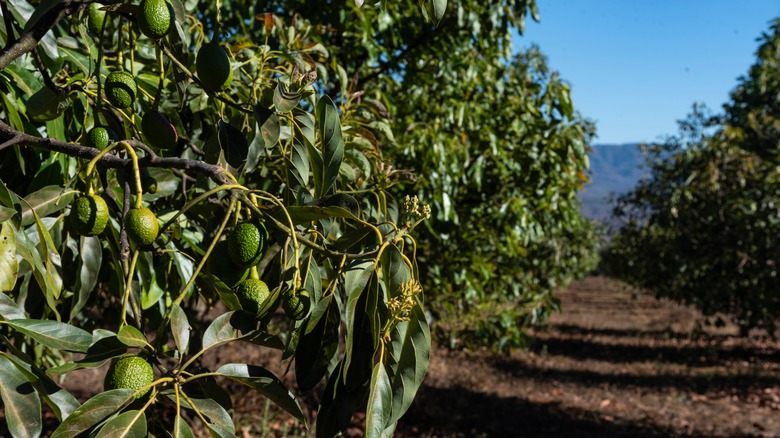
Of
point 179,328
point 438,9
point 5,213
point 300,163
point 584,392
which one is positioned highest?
point 438,9

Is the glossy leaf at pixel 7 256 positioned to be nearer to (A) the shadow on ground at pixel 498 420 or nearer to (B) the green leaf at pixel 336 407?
(B) the green leaf at pixel 336 407

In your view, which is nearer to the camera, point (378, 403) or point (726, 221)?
point (378, 403)

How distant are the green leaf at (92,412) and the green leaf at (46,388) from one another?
0.07 m

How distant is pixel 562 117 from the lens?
4.71m

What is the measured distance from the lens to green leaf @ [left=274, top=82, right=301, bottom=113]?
95 cm

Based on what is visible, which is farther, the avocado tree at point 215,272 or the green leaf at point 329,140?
the green leaf at point 329,140

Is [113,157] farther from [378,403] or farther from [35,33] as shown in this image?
[378,403]

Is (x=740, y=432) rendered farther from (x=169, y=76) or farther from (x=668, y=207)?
(x=169, y=76)

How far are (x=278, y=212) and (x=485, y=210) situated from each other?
4.62 meters

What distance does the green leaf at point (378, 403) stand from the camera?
0.79m

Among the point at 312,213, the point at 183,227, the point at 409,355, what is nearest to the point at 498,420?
the point at 183,227

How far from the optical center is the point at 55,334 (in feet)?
2.68

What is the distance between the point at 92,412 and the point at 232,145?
44cm

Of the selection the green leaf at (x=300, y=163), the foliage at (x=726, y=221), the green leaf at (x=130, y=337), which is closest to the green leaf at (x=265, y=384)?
the green leaf at (x=130, y=337)
